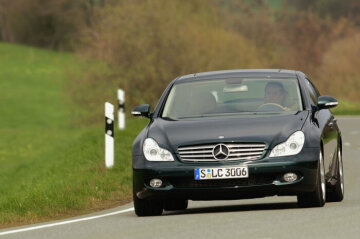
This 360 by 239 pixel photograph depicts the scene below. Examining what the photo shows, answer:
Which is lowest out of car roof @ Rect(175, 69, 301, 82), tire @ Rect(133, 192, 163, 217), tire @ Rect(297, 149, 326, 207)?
tire @ Rect(133, 192, 163, 217)

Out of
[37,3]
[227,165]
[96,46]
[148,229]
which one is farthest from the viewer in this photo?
[37,3]

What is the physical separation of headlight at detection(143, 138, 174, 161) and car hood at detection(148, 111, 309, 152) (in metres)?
0.05

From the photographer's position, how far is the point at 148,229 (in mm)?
11094

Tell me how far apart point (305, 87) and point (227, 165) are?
202 cm

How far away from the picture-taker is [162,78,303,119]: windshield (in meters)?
13.2

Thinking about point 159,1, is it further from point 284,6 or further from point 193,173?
point 284,6

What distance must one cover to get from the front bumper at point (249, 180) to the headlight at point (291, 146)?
5 cm

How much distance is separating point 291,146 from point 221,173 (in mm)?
763

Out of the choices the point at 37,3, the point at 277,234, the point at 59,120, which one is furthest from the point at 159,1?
the point at 37,3

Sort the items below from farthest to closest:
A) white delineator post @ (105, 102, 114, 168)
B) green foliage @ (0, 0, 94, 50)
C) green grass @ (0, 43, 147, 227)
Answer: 1. green foliage @ (0, 0, 94, 50)
2. white delineator post @ (105, 102, 114, 168)
3. green grass @ (0, 43, 147, 227)

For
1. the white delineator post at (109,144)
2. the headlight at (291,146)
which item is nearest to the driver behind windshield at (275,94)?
the headlight at (291,146)

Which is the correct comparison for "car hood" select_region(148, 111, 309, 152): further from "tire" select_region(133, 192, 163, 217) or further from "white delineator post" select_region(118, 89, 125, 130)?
"white delineator post" select_region(118, 89, 125, 130)

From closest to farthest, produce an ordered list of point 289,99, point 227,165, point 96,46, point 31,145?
point 227,165 → point 289,99 → point 31,145 → point 96,46

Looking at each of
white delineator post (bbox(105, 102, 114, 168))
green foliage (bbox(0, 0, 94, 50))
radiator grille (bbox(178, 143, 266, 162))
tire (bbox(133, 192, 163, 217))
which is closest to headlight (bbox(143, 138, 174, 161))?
radiator grille (bbox(178, 143, 266, 162))
